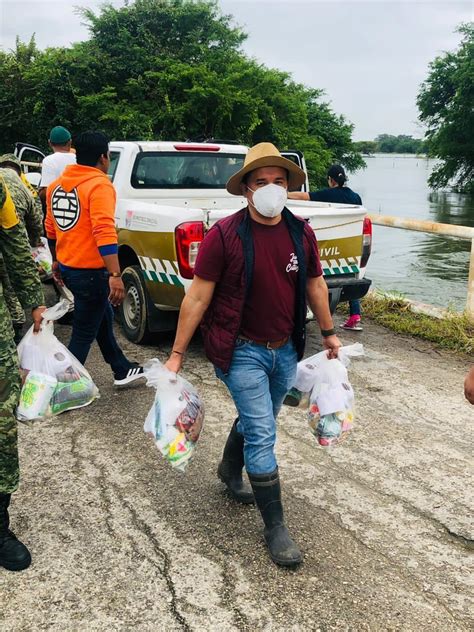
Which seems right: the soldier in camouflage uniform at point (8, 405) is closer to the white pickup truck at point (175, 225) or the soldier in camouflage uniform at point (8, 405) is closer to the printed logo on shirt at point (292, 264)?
the printed logo on shirt at point (292, 264)

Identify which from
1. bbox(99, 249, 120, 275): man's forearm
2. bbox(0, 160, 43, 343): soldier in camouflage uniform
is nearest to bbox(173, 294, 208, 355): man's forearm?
bbox(99, 249, 120, 275): man's forearm

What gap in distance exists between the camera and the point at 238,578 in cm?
289

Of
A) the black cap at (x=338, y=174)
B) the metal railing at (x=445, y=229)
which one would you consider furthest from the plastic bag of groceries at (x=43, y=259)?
the metal railing at (x=445, y=229)

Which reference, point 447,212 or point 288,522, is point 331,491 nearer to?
point 288,522

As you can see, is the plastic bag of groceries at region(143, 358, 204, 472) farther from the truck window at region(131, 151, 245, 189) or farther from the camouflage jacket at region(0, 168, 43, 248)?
the truck window at region(131, 151, 245, 189)

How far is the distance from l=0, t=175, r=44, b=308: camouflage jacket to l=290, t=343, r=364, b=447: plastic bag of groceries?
4.71 ft

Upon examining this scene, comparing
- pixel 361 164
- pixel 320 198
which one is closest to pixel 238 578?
pixel 320 198

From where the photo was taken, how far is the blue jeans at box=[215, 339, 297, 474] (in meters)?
3.03

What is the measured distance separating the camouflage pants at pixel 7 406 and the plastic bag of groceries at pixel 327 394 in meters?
1.42

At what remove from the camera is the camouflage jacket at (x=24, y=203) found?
4.86 meters

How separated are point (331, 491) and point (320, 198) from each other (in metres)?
4.17

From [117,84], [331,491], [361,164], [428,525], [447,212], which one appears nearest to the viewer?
[428,525]

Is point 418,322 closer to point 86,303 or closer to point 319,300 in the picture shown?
point 86,303

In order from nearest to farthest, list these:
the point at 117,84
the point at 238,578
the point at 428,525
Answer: the point at 238,578, the point at 428,525, the point at 117,84
